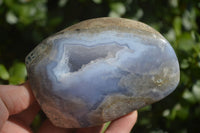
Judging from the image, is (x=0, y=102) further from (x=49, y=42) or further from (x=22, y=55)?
(x=22, y=55)

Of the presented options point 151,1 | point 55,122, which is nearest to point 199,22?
point 151,1

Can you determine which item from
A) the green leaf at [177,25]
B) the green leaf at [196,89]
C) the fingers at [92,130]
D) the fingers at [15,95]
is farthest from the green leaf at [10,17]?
→ the green leaf at [196,89]

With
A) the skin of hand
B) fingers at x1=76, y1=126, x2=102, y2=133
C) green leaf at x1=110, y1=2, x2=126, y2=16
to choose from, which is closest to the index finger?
the skin of hand

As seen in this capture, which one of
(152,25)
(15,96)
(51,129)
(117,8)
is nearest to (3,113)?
(15,96)

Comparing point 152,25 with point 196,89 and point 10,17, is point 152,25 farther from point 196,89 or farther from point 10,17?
point 10,17

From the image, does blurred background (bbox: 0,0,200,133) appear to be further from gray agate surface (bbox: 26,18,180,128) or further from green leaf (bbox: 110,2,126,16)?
gray agate surface (bbox: 26,18,180,128)
